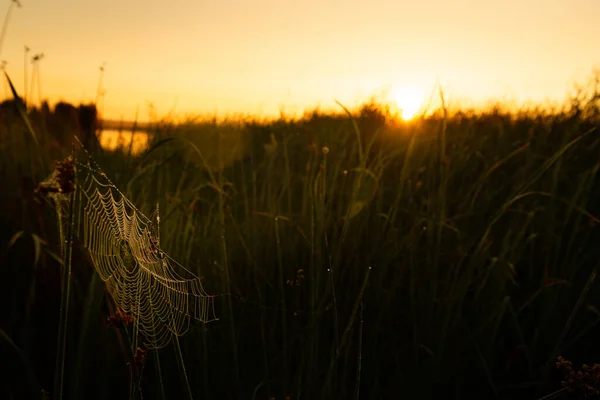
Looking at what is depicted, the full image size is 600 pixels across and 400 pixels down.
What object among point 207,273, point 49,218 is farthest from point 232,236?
point 49,218

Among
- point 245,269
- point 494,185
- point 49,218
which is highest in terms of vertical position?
point 494,185

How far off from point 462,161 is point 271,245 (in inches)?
52.3

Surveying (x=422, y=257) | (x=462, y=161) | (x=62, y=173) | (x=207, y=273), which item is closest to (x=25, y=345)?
(x=207, y=273)

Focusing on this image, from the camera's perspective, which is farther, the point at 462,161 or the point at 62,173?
the point at 462,161

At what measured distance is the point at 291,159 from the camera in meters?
3.96

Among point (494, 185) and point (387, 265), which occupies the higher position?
point (494, 185)

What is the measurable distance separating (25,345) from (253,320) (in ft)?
2.60

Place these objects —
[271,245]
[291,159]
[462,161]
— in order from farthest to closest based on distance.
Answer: [291,159]
[462,161]
[271,245]

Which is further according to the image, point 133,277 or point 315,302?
point 315,302

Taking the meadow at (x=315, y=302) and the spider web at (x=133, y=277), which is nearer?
the spider web at (x=133, y=277)

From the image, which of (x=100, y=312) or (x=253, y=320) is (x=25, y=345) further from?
(x=253, y=320)

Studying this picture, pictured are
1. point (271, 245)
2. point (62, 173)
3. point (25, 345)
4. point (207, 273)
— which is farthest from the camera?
point (271, 245)

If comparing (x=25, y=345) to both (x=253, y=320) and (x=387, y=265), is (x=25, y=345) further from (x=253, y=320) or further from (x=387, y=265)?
(x=387, y=265)

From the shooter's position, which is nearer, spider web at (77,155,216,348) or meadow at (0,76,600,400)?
spider web at (77,155,216,348)
